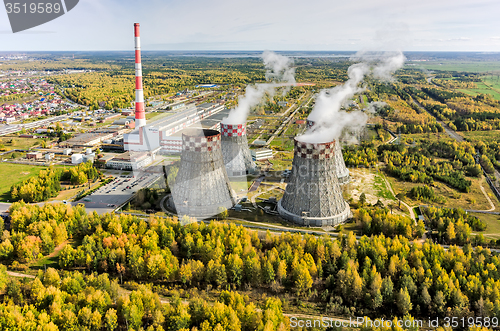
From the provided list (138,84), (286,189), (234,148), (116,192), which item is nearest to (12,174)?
(116,192)

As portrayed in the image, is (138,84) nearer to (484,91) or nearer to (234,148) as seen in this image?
(234,148)

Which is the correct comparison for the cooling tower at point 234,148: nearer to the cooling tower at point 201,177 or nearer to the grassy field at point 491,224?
the cooling tower at point 201,177

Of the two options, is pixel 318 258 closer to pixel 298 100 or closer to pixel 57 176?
pixel 57 176

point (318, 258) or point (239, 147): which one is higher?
point (239, 147)

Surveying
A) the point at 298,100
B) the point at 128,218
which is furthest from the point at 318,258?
the point at 298,100

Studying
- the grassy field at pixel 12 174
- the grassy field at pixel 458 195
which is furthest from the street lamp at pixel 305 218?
the grassy field at pixel 12 174

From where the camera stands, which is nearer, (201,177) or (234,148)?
(201,177)
